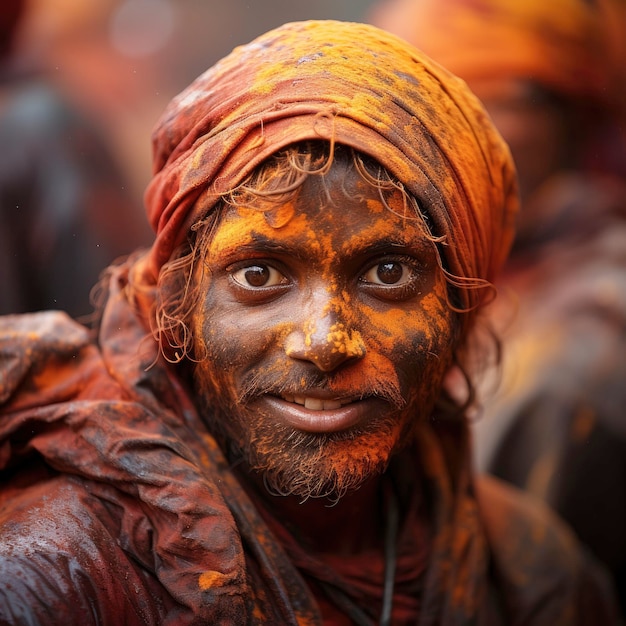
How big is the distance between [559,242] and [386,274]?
7.10 ft

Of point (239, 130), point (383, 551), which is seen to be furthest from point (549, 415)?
point (239, 130)

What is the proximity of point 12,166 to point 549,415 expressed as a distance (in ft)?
5.92

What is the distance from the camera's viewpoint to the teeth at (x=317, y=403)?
1471mm

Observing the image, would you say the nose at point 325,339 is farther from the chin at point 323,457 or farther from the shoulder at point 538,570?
the shoulder at point 538,570

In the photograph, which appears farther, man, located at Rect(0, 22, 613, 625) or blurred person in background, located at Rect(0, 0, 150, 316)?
blurred person in background, located at Rect(0, 0, 150, 316)

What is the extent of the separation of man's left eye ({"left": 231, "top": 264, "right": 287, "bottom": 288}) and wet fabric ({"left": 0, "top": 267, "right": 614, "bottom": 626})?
0.26m

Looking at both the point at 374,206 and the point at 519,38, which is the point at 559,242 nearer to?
the point at 519,38

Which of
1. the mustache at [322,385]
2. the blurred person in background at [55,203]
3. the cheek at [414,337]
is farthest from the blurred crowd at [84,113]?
the cheek at [414,337]

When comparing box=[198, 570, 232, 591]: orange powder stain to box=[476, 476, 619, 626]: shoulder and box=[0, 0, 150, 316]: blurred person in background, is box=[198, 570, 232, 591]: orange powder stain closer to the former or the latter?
box=[476, 476, 619, 626]: shoulder

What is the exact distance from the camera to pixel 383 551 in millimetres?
1765

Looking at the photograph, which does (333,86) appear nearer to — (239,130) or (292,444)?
(239,130)

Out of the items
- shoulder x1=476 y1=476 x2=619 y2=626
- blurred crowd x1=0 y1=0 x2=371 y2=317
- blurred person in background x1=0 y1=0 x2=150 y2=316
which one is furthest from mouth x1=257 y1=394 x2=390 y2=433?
blurred person in background x1=0 y1=0 x2=150 y2=316

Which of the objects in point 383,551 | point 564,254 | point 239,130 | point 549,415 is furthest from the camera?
point 564,254

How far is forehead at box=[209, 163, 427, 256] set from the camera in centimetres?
142
